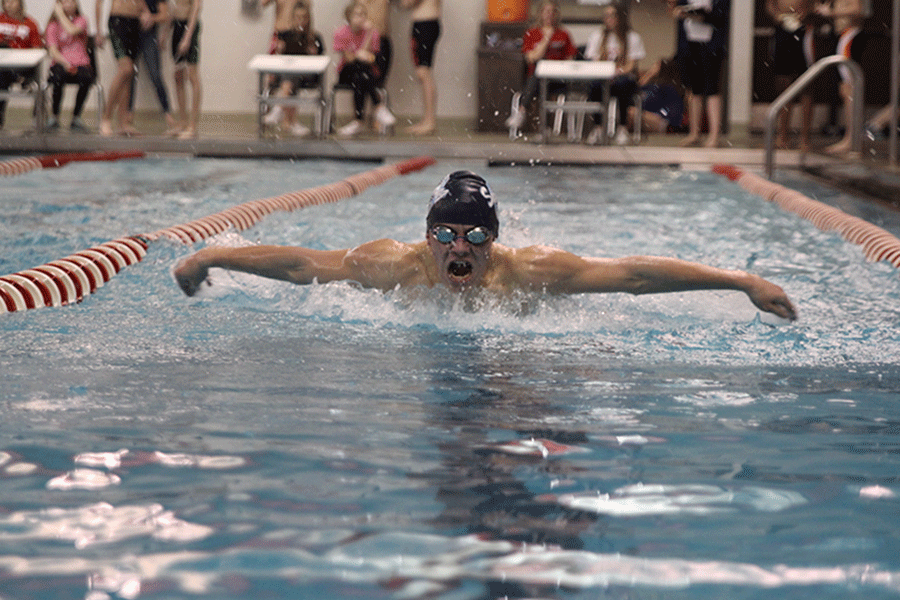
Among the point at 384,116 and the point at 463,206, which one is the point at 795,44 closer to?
the point at 384,116

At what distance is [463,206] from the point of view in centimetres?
343

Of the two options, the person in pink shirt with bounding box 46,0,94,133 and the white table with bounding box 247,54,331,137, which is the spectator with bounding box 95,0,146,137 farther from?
the white table with bounding box 247,54,331,137

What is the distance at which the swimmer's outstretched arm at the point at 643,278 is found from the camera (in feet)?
10.7

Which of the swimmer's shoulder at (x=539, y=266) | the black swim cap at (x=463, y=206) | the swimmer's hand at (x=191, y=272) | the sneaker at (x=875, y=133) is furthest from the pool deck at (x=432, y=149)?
the swimmer's hand at (x=191, y=272)

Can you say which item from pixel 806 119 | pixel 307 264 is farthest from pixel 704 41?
pixel 307 264

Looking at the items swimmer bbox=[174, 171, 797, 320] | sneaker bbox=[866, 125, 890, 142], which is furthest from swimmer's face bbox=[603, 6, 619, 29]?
swimmer bbox=[174, 171, 797, 320]

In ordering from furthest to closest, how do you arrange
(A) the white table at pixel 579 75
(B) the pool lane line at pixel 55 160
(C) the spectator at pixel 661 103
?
(C) the spectator at pixel 661 103
(A) the white table at pixel 579 75
(B) the pool lane line at pixel 55 160

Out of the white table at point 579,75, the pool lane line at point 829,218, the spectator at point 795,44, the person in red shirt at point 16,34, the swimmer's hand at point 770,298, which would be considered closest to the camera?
the swimmer's hand at point 770,298

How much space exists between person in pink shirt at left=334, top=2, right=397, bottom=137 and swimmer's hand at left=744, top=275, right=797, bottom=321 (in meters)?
7.99

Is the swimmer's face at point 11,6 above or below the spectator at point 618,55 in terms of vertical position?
above

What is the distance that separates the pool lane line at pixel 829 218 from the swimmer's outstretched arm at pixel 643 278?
1.74 metres

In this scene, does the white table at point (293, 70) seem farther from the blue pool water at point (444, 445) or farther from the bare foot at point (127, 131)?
the blue pool water at point (444, 445)

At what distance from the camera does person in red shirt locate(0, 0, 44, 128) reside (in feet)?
36.3

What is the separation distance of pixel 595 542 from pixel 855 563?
1.40ft
